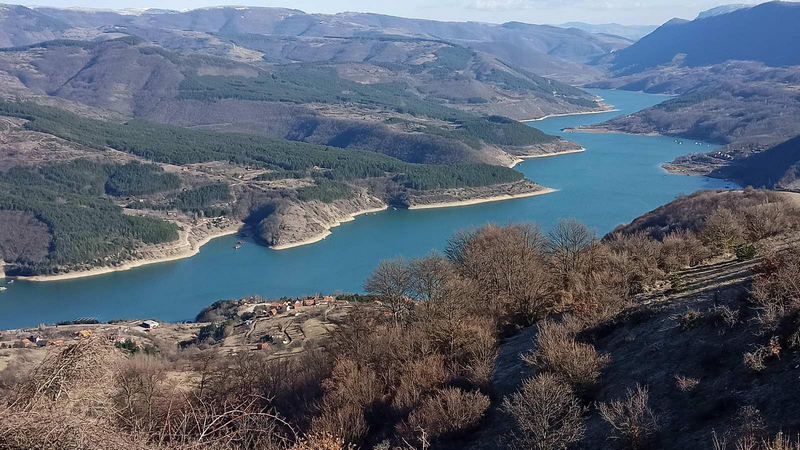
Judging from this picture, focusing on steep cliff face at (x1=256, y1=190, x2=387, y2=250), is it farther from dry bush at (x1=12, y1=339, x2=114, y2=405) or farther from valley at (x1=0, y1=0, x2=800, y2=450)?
dry bush at (x1=12, y1=339, x2=114, y2=405)

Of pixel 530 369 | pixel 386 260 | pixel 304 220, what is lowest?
pixel 304 220

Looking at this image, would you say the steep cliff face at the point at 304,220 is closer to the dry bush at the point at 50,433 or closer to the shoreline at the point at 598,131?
the dry bush at the point at 50,433


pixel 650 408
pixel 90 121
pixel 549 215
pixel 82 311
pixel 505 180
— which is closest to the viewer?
pixel 650 408

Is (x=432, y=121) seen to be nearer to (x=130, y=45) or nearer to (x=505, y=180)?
(x=505, y=180)

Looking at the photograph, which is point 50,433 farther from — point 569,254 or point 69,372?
point 569,254

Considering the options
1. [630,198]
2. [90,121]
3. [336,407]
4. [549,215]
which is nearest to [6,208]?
[90,121]

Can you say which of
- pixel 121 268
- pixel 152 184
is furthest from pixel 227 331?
pixel 152 184
